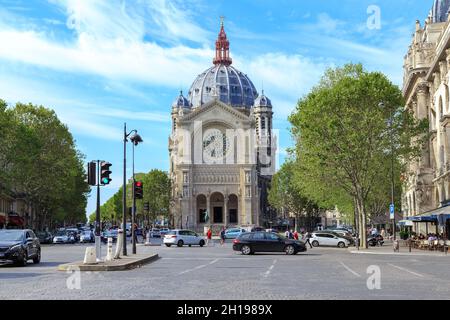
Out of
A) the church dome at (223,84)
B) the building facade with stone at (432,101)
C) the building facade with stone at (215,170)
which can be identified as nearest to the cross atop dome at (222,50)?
the church dome at (223,84)

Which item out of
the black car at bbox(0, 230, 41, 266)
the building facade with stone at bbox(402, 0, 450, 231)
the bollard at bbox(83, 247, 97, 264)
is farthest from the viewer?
the building facade with stone at bbox(402, 0, 450, 231)

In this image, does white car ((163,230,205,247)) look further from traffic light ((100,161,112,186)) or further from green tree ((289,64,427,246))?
traffic light ((100,161,112,186))

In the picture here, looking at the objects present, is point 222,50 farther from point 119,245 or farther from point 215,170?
point 119,245

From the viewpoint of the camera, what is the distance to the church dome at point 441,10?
72.6 metres

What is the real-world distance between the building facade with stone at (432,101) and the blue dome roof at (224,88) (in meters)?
101

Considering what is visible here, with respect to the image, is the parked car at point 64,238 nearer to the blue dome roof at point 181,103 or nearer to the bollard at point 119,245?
the bollard at point 119,245

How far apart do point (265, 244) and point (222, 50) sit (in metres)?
148

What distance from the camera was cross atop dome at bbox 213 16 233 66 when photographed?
18350cm

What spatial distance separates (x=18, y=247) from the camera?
1078 inches

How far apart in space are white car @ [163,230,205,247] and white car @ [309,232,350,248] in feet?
30.7

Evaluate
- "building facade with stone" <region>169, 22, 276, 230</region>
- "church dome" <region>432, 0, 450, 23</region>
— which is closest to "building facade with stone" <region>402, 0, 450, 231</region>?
"church dome" <region>432, 0, 450, 23</region>

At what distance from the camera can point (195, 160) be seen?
135 m
